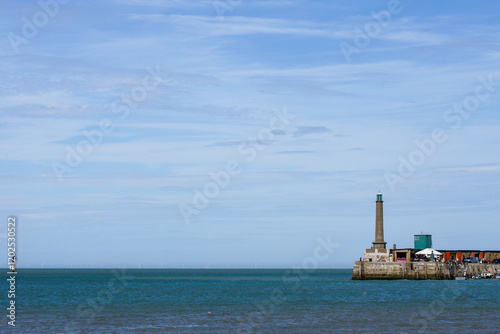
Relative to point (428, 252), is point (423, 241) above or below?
above

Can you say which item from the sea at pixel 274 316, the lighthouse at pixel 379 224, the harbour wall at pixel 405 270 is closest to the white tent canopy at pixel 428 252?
the harbour wall at pixel 405 270

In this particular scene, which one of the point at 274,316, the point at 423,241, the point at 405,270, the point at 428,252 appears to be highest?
the point at 423,241

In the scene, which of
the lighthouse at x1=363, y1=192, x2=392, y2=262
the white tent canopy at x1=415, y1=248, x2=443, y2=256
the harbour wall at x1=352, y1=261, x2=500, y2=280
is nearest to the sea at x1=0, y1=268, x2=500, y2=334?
the harbour wall at x1=352, y1=261, x2=500, y2=280

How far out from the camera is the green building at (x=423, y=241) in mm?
130125

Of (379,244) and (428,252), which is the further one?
(428,252)

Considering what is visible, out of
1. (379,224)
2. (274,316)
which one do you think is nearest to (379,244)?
(379,224)

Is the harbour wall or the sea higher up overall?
the harbour wall

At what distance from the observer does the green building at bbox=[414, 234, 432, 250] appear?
427ft

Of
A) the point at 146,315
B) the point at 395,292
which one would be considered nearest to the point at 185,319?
the point at 146,315

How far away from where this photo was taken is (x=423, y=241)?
429 feet

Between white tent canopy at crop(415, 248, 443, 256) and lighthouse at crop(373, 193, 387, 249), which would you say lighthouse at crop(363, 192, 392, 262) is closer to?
lighthouse at crop(373, 193, 387, 249)

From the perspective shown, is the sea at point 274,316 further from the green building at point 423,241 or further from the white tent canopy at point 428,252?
the green building at point 423,241

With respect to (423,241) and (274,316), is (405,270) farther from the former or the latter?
(274,316)

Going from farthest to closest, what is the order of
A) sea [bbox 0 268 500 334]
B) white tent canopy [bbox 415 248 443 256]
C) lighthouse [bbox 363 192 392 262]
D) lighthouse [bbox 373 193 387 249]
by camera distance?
white tent canopy [bbox 415 248 443 256], lighthouse [bbox 373 193 387 249], lighthouse [bbox 363 192 392 262], sea [bbox 0 268 500 334]
